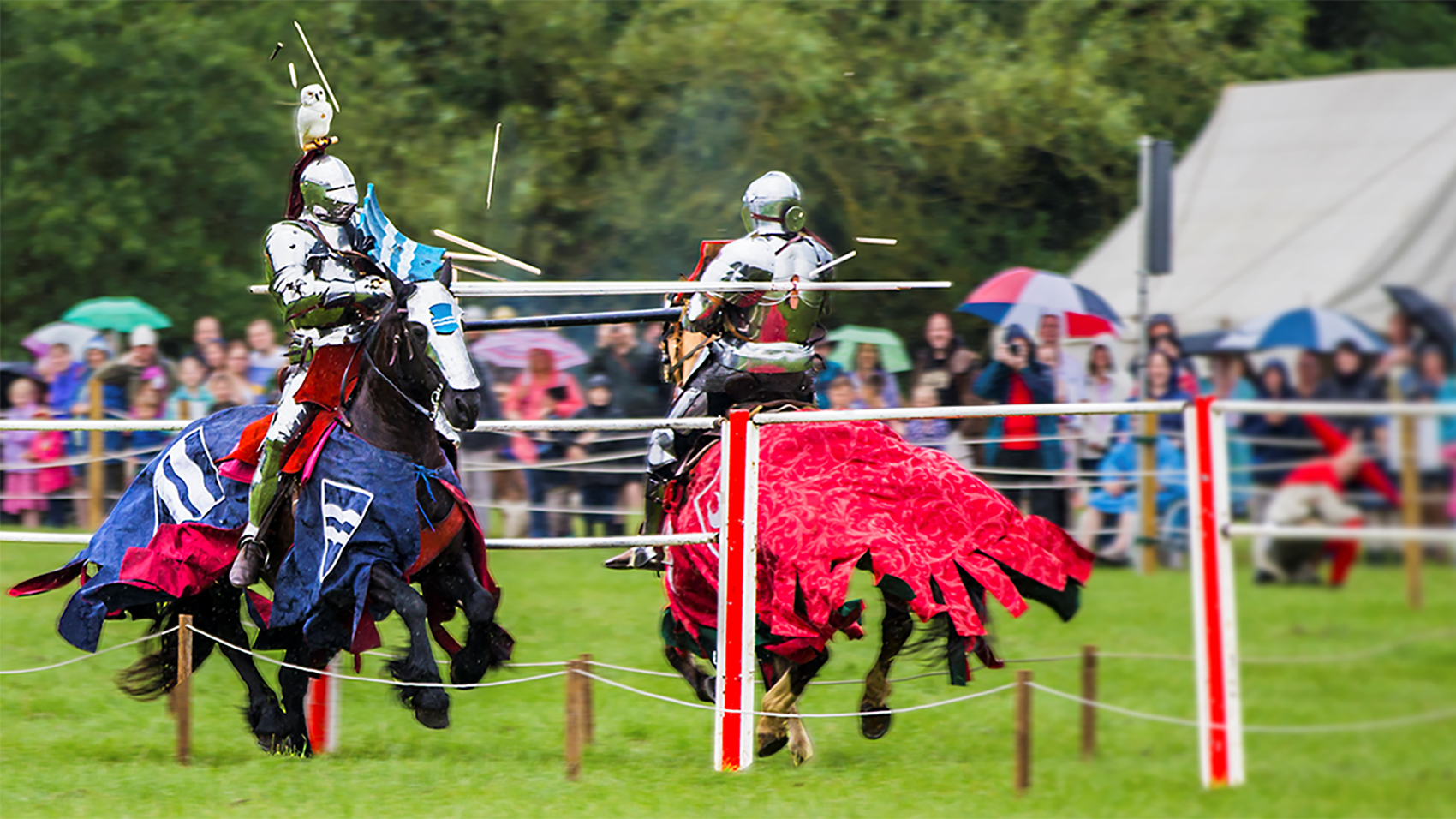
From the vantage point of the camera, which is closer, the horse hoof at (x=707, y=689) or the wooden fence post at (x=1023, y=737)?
the wooden fence post at (x=1023, y=737)

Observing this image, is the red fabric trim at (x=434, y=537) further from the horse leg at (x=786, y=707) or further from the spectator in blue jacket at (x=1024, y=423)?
the spectator in blue jacket at (x=1024, y=423)

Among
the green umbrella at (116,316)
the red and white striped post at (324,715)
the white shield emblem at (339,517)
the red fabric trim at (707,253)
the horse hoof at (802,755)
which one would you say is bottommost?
the horse hoof at (802,755)

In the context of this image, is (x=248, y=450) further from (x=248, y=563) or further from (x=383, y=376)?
(x=383, y=376)

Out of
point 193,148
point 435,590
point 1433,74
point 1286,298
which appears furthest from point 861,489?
point 193,148

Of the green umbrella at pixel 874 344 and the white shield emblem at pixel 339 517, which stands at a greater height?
the green umbrella at pixel 874 344

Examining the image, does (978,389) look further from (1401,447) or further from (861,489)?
(1401,447)

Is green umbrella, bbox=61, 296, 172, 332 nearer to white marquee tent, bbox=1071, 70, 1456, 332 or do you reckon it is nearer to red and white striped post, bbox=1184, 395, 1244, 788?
white marquee tent, bbox=1071, 70, 1456, 332

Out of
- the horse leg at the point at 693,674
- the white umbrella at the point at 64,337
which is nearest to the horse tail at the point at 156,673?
the horse leg at the point at 693,674

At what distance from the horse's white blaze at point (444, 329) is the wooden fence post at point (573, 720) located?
93 cm

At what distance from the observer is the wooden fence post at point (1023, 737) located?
5.24 m

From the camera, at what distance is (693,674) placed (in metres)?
6.81

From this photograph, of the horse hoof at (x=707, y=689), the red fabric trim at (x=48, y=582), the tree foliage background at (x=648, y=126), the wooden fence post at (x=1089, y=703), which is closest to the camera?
the wooden fence post at (x=1089, y=703)

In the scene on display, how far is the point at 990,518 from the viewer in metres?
6.05

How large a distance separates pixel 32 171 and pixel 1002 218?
304 inches
